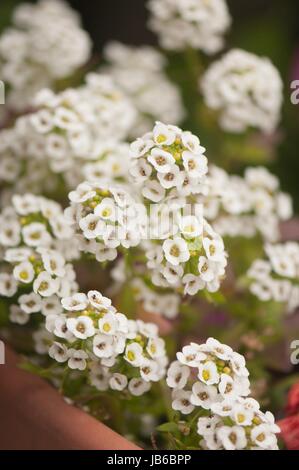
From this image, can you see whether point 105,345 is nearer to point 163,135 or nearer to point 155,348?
point 155,348

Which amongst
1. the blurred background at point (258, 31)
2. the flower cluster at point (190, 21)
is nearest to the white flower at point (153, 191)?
the flower cluster at point (190, 21)

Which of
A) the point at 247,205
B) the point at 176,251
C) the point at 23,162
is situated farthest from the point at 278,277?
the point at 23,162

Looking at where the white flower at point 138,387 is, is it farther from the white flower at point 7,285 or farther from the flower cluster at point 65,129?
the flower cluster at point 65,129

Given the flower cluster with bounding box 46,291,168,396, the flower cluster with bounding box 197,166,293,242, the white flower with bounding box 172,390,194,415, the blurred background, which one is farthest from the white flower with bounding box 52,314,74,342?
the blurred background

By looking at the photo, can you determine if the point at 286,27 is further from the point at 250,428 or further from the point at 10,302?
the point at 250,428

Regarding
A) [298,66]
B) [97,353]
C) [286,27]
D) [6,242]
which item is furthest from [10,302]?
[286,27]

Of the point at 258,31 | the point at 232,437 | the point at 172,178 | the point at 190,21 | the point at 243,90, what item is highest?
the point at 258,31

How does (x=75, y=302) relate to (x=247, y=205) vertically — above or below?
below

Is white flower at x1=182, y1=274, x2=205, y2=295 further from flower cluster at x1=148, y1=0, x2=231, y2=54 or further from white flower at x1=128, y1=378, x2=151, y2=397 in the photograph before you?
flower cluster at x1=148, y1=0, x2=231, y2=54
